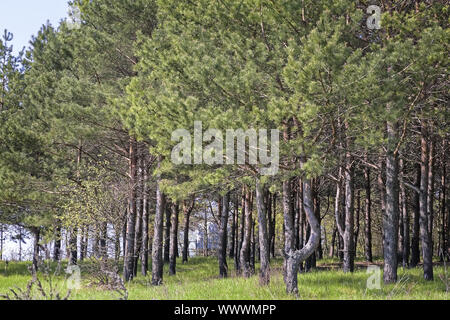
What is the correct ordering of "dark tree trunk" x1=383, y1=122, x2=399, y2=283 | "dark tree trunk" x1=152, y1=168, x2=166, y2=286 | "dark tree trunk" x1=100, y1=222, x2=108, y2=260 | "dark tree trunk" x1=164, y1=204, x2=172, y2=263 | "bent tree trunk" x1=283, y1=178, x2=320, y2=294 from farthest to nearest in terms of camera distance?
"dark tree trunk" x1=164, y1=204, x2=172, y2=263
"dark tree trunk" x1=152, y1=168, x2=166, y2=286
"dark tree trunk" x1=100, y1=222, x2=108, y2=260
"dark tree trunk" x1=383, y1=122, x2=399, y2=283
"bent tree trunk" x1=283, y1=178, x2=320, y2=294

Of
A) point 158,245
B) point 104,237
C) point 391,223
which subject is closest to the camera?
point 391,223

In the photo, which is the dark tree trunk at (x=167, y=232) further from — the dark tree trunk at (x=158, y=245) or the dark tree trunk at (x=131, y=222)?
the dark tree trunk at (x=158, y=245)

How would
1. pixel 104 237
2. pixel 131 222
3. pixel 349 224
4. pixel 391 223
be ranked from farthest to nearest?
pixel 131 222 < pixel 349 224 < pixel 104 237 < pixel 391 223

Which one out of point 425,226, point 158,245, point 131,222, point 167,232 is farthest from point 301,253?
point 167,232

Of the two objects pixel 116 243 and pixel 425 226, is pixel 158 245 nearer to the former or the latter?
pixel 116 243

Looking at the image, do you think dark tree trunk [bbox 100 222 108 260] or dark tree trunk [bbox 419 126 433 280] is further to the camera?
dark tree trunk [bbox 100 222 108 260]

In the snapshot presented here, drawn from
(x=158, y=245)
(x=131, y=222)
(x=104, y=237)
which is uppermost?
(x=131, y=222)

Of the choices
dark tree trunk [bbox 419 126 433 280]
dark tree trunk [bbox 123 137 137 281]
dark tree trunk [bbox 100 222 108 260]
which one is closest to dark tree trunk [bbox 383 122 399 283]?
dark tree trunk [bbox 419 126 433 280]

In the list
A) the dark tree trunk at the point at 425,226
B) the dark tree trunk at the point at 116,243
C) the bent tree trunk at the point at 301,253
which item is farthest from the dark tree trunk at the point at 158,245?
the dark tree trunk at the point at 425,226

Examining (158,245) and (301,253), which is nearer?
(301,253)

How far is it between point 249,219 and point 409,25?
8.87m

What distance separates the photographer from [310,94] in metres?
Answer: 8.24

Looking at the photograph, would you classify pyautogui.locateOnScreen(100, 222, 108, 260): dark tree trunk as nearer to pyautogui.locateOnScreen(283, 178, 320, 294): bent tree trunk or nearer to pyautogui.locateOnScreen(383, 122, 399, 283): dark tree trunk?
pyautogui.locateOnScreen(283, 178, 320, 294): bent tree trunk

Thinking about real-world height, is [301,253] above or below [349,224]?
below
